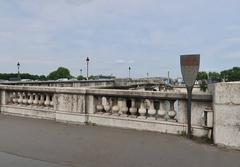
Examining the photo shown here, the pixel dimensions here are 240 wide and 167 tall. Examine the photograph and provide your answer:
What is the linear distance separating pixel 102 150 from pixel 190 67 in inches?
115

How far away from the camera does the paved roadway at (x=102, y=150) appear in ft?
21.5

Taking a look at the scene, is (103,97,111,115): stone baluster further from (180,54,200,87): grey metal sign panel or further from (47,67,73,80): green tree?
(47,67,73,80): green tree

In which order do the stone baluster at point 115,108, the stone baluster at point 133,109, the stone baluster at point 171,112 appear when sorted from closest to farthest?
the stone baluster at point 171,112, the stone baluster at point 133,109, the stone baluster at point 115,108

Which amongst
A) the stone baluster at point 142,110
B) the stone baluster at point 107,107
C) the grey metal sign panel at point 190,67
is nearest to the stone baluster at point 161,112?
the stone baluster at point 142,110

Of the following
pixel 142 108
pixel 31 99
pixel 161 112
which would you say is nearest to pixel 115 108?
pixel 142 108

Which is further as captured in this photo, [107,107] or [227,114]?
[107,107]

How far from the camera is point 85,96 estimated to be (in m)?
10.7

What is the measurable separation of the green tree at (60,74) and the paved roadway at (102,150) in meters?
75.9

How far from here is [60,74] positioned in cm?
8719

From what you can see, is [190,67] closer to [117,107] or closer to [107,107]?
[117,107]

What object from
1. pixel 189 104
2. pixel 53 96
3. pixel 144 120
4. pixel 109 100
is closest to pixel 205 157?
pixel 189 104

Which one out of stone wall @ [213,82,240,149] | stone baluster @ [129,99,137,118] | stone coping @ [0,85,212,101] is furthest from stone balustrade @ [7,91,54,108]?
stone wall @ [213,82,240,149]

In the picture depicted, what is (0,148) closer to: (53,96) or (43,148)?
(43,148)

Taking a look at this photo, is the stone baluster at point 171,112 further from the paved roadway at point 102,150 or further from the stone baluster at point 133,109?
the stone baluster at point 133,109
